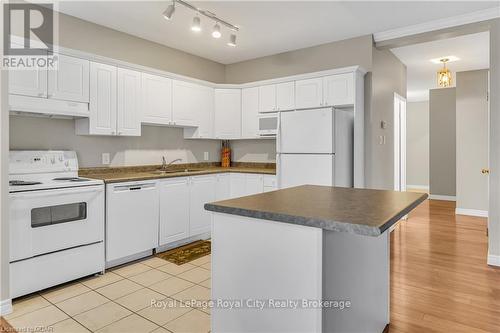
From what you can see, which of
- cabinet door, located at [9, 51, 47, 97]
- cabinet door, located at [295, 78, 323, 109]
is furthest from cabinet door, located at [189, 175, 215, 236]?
cabinet door, located at [9, 51, 47, 97]

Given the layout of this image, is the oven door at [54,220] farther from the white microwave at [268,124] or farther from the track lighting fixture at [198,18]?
the white microwave at [268,124]

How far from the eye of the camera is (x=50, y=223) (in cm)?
275

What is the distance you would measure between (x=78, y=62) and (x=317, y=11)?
256 cm

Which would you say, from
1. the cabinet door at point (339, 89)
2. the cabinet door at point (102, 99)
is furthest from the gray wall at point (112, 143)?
the cabinet door at point (339, 89)

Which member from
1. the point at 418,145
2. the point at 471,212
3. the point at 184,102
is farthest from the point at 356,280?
the point at 418,145

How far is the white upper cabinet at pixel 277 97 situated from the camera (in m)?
4.42

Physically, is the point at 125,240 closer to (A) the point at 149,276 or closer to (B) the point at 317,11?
(A) the point at 149,276

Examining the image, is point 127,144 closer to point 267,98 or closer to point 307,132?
point 267,98

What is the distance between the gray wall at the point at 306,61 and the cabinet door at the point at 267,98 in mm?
392

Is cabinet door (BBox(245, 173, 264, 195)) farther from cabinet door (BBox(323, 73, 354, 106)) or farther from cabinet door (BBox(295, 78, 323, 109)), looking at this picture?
cabinet door (BBox(323, 73, 354, 106))

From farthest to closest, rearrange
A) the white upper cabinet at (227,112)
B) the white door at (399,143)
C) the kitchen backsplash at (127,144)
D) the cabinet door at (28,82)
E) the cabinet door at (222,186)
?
the white door at (399,143) → the white upper cabinet at (227,112) → the cabinet door at (222,186) → the kitchen backsplash at (127,144) → the cabinet door at (28,82)

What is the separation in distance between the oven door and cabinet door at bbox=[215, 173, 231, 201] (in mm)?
Result: 1702

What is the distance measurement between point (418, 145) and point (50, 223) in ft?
31.0

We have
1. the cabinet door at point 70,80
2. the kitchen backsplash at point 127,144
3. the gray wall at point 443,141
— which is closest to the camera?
the cabinet door at point 70,80
